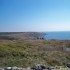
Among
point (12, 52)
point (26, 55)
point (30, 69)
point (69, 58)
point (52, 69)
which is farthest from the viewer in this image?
point (12, 52)

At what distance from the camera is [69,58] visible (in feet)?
56.4

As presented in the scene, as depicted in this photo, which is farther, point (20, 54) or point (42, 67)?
point (20, 54)

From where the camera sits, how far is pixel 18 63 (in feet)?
48.1

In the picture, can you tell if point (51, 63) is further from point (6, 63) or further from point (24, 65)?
point (6, 63)

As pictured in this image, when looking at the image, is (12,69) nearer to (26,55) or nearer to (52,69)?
(52,69)

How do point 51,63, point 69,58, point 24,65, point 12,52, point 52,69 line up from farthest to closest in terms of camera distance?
point 12,52, point 69,58, point 51,63, point 24,65, point 52,69

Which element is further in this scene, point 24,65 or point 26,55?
point 26,55

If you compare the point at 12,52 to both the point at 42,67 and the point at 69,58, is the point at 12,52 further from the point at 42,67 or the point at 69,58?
the point at 42,67

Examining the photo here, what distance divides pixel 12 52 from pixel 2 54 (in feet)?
4.08

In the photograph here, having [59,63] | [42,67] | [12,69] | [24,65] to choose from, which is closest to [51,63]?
[59,63]

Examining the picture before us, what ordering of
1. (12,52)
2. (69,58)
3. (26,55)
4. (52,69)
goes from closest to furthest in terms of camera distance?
(52,69) < (69,58) < (26,55) < (12,52)

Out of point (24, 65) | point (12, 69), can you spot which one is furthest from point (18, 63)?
point (12, 69)

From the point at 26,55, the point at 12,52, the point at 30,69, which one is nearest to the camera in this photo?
the point at 30,69

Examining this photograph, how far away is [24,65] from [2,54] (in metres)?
5.48
